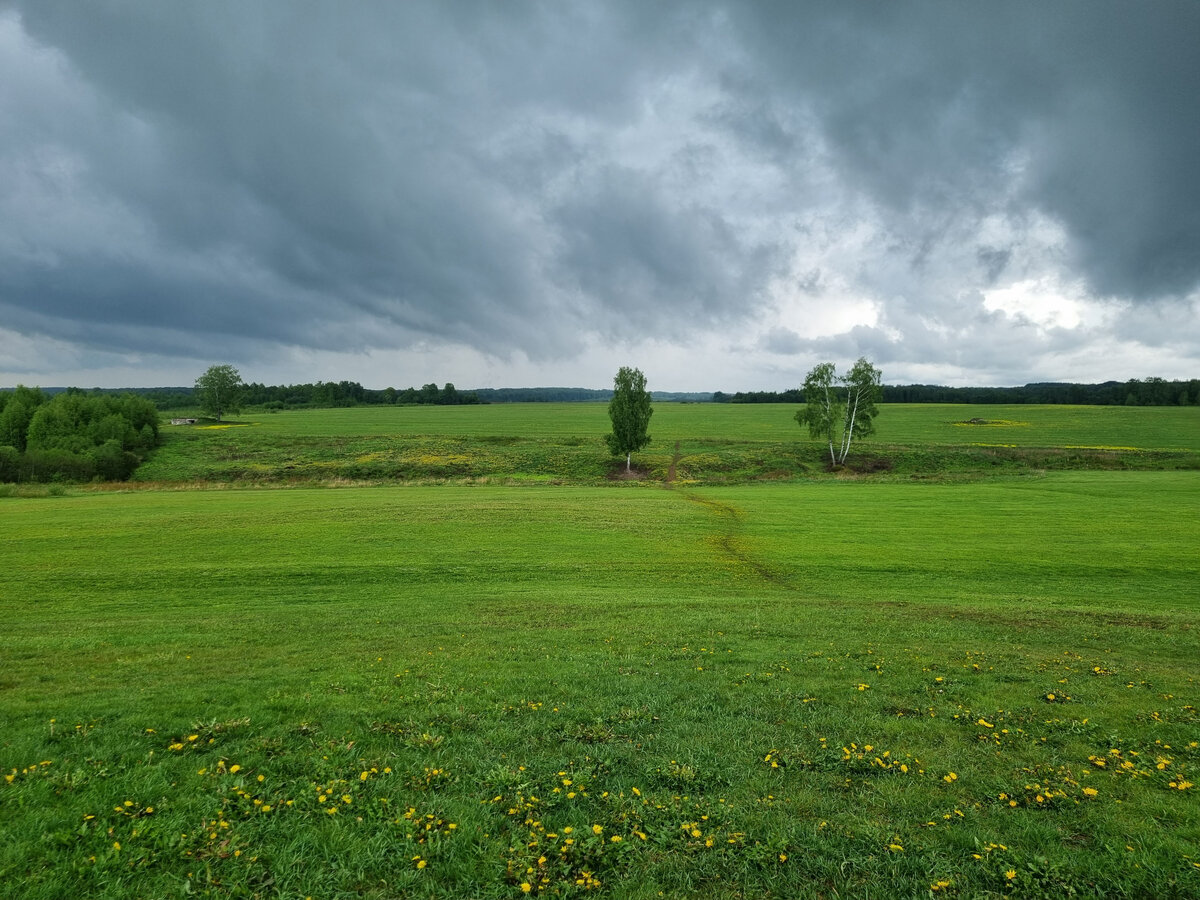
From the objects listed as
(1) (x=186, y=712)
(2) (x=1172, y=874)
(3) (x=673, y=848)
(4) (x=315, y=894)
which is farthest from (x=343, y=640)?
(2) (x=1172, y=874)

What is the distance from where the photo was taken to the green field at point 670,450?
70.9 meters

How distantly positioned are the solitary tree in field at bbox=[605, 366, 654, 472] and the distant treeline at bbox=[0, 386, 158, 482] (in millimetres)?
59761

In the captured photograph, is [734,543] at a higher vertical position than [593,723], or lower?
lower

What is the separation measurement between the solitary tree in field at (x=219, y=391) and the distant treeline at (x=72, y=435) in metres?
41.3

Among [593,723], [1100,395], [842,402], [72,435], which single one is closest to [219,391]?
[72,435]

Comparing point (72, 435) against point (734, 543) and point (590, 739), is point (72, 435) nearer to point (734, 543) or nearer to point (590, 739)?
point (734, 543)

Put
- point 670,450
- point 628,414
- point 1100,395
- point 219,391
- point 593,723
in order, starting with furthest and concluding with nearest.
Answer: point 1100,395 < point 219,391 < point 670,450 < point 628,414 < point 593,723

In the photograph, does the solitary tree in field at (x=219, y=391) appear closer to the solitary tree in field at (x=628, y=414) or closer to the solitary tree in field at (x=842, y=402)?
the solitary tree in field at (x=628, y=414)

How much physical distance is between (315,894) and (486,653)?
750 cm

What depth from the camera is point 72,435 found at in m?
75.6

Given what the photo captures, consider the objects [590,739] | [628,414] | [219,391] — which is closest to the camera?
[590,739]

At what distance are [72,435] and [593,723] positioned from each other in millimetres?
95115

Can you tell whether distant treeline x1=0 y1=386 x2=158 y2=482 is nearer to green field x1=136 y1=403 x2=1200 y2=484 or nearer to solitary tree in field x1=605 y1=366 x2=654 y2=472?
green field x1=136 y1=403 x2=1200 y2=484

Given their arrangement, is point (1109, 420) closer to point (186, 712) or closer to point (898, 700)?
point (898, 700)
